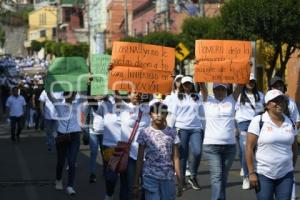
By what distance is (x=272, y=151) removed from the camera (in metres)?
8.05

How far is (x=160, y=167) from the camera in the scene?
27.4 feet

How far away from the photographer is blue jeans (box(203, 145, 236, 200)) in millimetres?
10266

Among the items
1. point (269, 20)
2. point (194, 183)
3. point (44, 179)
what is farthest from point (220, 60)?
point (269, 20)

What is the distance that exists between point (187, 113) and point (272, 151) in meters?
4.89

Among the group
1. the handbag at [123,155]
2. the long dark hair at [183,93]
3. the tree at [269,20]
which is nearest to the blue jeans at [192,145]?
the long dark hair at [183,93]

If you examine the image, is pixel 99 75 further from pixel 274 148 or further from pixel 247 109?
pixel 274 148

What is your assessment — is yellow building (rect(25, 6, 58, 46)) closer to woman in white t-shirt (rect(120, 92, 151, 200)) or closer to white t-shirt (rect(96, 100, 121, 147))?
white t-shirt (rect(96, 100, 121, 147))

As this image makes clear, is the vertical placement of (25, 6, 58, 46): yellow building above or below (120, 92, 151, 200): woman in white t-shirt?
above

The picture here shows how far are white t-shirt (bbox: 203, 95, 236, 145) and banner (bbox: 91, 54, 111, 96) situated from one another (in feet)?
6.09

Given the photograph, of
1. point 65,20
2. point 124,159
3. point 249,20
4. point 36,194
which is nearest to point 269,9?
point 249,20

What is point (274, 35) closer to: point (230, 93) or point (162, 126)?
point (230, 93)

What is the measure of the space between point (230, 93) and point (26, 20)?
152436 mm

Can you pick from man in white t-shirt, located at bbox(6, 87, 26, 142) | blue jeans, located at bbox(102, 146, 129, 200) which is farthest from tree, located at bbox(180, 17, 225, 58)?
blue jeans, located at bbox(102, 146, 129, 200)

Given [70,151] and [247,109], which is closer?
[70,151]
